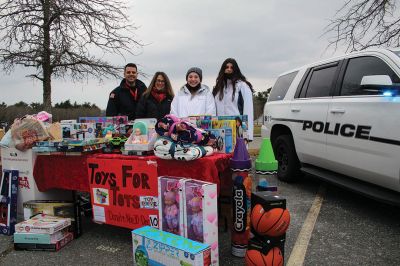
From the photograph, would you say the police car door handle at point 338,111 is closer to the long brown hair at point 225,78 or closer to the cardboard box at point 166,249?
the long brown hair at point 225,78

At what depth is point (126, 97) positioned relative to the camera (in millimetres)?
4988

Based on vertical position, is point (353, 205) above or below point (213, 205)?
below

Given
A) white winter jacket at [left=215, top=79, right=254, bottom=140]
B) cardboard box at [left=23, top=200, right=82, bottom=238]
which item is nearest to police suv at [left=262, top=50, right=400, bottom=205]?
white winter jacket at [left=215, top=79, right=254, bottom=140]

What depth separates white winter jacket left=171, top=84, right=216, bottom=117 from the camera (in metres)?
4.22

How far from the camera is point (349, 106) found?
399 centimetres

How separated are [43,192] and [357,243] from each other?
3423 mm

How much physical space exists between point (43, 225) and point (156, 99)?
2.10 m

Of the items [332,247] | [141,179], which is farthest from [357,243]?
[141,179]

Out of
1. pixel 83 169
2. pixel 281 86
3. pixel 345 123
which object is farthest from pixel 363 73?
pixel 83 169

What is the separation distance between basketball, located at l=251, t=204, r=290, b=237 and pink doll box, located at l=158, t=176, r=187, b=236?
0.64 m

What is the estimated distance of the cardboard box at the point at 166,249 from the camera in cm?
247

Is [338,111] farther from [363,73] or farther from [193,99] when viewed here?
[193,99]

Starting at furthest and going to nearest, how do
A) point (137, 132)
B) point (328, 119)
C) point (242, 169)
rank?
1. point (328, 119)
2. point (137, 132)
3. point (242, 169)

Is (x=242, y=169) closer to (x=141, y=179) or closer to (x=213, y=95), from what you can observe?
(x=141, y=179)
